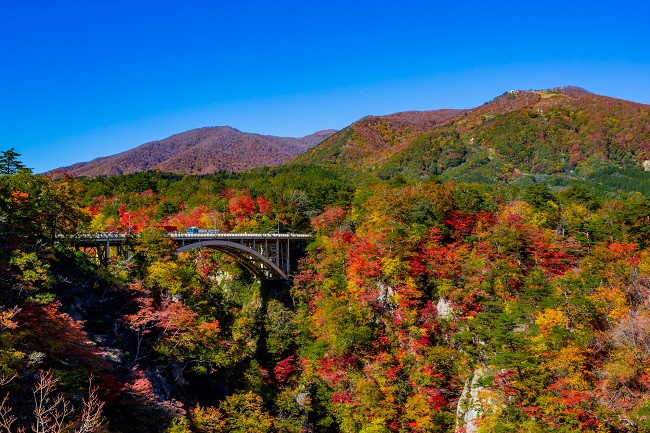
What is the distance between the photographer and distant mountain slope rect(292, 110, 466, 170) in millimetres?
121750

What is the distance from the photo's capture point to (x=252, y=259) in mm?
40094

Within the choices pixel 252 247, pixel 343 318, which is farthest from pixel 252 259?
pixel 343 318

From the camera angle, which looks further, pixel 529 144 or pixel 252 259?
pixel 529 144

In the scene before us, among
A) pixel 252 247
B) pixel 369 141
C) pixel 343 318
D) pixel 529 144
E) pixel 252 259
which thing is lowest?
pixel 343 318

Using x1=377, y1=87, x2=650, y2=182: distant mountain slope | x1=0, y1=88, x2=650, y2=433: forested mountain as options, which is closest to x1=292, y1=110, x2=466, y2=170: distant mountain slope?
x1=377, y1=87, x2=650, y2=182: distant mountain slope

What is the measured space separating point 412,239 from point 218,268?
71.6ft

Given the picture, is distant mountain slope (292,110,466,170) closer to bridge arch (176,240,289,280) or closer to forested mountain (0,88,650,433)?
forested mountain (0,88,650,433)

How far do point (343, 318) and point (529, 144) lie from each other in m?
79.5

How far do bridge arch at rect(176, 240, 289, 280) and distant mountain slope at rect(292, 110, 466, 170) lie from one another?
74050 mm

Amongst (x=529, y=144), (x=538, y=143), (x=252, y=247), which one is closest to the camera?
(x=252, y=247)

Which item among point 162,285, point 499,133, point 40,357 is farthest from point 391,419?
point 499,133

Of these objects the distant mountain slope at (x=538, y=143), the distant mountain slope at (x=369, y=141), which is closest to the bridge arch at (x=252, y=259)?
the distant mountain slope at (x=538, y=143)

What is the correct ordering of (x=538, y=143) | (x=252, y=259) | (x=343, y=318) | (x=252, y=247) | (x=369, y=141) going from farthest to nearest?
1. (x=369, y=141)
2. (x=538, y=143)
3. (x=252, y=259)
4. (x=252, y=247)
5. (x=343, y=318)

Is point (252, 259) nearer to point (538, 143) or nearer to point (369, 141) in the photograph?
point (538, 143)
